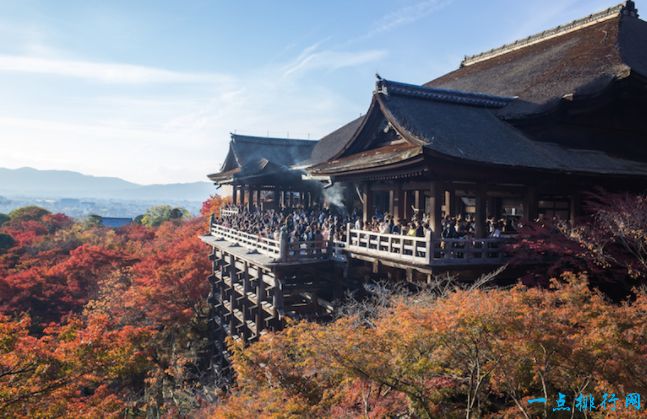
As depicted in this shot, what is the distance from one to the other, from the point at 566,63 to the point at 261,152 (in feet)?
62.0

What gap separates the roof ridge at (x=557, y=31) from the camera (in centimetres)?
2008

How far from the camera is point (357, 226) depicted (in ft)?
49.1

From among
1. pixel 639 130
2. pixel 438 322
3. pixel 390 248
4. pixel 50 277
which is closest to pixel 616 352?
pixel 438 322

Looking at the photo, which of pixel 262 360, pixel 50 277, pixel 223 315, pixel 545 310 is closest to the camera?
pixel 545 310

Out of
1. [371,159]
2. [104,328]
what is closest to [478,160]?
[371,159]

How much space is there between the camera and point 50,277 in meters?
26.4

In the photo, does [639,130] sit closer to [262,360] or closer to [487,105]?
[487,105]

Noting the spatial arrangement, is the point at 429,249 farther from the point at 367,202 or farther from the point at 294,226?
the point at 294,226

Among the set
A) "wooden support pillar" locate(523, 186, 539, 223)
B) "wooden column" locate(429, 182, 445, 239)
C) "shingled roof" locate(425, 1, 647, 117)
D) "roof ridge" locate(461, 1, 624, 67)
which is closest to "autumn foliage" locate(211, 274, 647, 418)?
"wooden column" locate(429, 182, 445, 239)

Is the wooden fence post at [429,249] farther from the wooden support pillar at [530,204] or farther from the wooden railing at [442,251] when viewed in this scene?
the wooden support pillar at [530,204]

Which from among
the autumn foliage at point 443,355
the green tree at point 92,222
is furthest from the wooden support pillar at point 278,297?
the green tree at point 92,222

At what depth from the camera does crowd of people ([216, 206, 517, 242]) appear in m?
12.7

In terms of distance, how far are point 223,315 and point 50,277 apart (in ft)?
35.8

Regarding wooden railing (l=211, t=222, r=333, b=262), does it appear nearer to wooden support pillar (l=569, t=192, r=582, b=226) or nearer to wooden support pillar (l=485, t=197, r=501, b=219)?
wooden support pillar (l=485, t=197, r=501, b=219)
